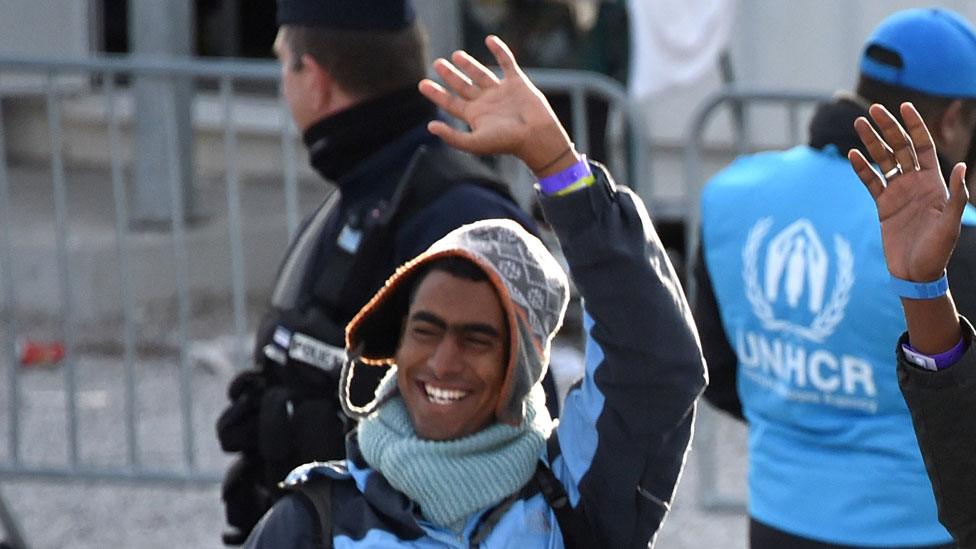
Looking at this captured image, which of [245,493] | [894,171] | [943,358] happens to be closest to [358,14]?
[245,493]

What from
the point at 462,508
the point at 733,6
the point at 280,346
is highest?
the point at 462,508

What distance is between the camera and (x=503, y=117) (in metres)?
2.47

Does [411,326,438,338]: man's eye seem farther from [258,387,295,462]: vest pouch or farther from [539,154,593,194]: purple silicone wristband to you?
[258,387,295,462]: vest pouch

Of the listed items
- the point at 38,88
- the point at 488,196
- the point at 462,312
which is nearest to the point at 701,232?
the point at 488,196

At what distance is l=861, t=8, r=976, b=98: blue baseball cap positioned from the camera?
3.68 m

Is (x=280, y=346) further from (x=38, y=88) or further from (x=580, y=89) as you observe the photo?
(x=38, y=88)

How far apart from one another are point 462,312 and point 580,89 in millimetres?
3314

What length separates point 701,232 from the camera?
3.94 m

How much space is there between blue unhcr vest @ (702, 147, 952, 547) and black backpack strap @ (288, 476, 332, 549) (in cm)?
132

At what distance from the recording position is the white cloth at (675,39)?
27.8 feet

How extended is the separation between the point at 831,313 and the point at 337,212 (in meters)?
0.99

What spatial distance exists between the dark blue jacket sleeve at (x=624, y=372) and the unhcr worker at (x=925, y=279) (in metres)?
0.35

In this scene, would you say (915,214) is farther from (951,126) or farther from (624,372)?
(951,126)

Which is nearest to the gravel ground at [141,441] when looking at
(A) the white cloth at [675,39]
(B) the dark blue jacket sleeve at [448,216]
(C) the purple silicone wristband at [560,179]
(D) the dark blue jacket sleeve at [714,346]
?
(A) the white cloth at [675,39]
